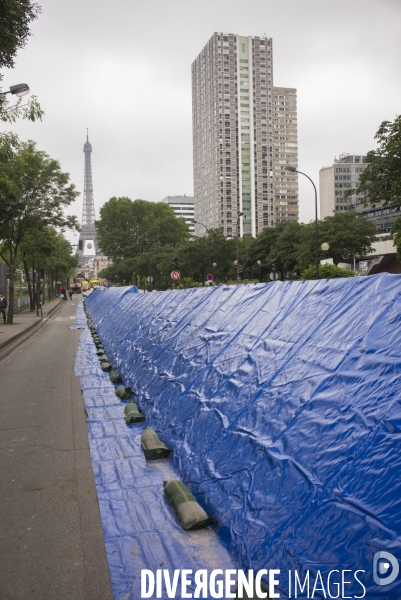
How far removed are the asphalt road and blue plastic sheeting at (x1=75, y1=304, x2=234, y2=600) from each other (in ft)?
0.32

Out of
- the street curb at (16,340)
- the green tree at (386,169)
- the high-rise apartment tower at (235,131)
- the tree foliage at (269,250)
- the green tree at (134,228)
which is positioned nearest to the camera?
the street curb at (16,340)

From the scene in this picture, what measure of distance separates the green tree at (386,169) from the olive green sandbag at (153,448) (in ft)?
72.1

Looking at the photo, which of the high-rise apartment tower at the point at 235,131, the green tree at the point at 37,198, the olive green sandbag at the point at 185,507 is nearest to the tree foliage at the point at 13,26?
the olive green sandbag at the point at 185,507

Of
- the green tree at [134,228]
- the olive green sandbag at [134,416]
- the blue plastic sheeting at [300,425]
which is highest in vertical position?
the green tree at [134,228]

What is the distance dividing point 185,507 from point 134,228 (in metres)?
83.9

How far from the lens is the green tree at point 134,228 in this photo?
84.6 metres

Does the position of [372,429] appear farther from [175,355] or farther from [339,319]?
[175,355]

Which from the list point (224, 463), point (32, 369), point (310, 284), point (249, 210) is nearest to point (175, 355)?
point (310, 284)

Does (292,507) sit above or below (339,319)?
below

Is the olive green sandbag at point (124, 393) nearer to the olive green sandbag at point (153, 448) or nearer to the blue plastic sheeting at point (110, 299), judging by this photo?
the olive green sandbag at point (153, 448)

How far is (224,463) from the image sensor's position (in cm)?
461

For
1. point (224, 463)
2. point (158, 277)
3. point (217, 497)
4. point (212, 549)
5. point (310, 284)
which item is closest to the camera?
point (212, 549)

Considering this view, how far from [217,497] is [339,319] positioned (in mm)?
1828

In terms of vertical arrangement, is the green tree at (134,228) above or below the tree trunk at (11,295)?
above
